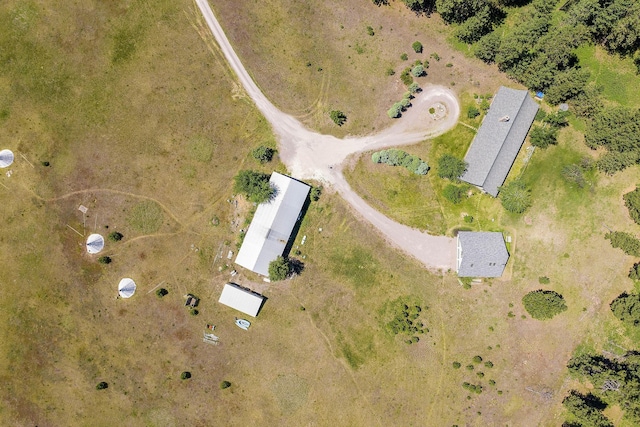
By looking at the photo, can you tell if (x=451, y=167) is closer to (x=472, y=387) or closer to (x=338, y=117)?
(x=338, y=117)

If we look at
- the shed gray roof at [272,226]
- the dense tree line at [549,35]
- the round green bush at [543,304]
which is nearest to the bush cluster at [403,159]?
the shed gray roof at [272,226]

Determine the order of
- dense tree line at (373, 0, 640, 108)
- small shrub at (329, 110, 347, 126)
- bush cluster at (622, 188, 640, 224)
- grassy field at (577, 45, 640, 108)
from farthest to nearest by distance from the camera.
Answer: grassy field at (577, 45, 640, 108), small shrub at (329, 110, 347, 126), bush cluster at (622, 188, 640, 224), dense tree line at (373, 0, 640, 108)

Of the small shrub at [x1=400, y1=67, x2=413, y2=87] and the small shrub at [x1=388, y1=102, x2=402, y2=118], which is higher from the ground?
the small shrub at [x1=400, y1=67, x2=413, y2=87]

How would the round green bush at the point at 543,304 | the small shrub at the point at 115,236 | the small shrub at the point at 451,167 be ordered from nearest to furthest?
the round green bush at the point at 543,304, the small shrub at the point at 451,167, the small shrub at the point at 115,236

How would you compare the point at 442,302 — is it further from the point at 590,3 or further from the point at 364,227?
the point at 590,3

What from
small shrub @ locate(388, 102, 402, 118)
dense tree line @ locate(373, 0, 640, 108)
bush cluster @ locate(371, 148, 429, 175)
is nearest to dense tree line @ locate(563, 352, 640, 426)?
bush cluster @ locate(371, 148, 429, 175)

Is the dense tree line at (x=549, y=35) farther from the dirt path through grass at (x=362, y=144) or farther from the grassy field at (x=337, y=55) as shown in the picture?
the dirt path through grass at (x=362, y=144)

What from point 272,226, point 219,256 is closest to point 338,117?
point 272,226

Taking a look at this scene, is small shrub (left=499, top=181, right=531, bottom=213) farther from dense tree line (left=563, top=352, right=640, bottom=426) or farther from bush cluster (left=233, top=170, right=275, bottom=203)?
bush cluster (left=233, top=170, right=275, bottom=203)
